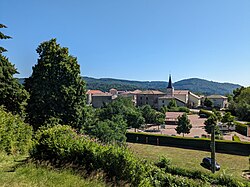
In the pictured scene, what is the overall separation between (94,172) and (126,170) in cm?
94

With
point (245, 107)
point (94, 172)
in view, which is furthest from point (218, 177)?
point (245, 107)

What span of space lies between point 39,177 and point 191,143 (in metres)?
25.4

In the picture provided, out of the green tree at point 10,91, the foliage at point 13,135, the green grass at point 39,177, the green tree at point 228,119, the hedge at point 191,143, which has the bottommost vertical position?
the hedge at point 191,143

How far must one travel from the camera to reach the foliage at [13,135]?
912 centimetres

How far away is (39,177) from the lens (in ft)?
20.7

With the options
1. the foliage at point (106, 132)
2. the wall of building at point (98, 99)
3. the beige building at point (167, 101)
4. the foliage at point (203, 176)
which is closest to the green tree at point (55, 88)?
the foliage at point (106, 132)

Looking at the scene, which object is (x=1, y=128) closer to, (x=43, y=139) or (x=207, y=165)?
(x=43, y=139)

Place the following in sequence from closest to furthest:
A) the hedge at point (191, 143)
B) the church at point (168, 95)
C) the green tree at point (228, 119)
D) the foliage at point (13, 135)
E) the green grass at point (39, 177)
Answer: the green grass at point (39, 177), the foliage at point (13, 135), the hedge at point (191, 143), the green tree at point (228, 119), the church at point (168, 95)

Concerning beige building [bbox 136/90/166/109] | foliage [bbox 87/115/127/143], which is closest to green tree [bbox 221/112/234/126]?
foliage [bbox 87/115/127/143]

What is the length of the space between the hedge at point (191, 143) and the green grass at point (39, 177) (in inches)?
931

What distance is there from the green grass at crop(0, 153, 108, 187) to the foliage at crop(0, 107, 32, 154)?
1.96 m

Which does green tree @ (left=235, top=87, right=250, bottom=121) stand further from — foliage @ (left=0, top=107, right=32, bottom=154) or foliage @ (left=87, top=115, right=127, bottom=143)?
foliage @ (left=0, top=107, right=32, bottom=154)

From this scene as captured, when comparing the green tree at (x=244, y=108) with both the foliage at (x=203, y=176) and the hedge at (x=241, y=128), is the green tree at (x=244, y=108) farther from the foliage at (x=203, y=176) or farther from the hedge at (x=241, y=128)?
the foliage at (x=203, y=176)

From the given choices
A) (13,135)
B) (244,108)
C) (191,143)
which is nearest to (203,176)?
(13,135)
